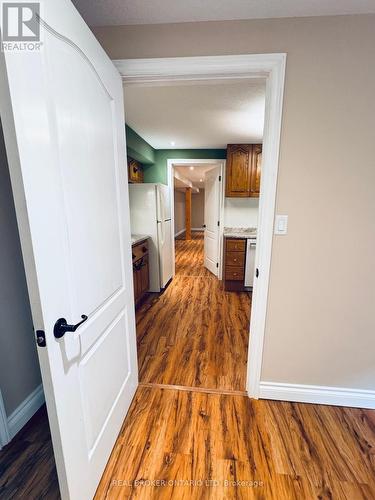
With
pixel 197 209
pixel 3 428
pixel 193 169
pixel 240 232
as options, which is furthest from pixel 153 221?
pixel 197 209

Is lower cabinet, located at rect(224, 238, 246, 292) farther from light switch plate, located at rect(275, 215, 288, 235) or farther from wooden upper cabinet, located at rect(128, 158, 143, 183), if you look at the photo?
light switch plate, located at rect(275, 215, 288, 235)

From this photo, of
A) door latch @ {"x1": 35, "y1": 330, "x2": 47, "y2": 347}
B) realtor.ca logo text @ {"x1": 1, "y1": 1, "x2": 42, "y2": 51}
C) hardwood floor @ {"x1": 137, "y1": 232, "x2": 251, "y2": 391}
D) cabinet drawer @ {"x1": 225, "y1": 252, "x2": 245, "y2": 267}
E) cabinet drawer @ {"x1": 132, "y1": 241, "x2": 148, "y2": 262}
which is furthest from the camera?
cabinet drawer @ {"x1": 225, "y1": 252, "x2": 245, "y2": 267}

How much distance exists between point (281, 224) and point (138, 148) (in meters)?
2.44

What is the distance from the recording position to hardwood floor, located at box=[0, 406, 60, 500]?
40.1 inches

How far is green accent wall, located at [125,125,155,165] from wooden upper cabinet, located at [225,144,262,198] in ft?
4.19

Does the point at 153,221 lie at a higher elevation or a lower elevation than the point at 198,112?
lower

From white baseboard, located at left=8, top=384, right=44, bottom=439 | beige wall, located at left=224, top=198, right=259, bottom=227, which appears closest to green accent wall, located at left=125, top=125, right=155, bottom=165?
beige wall, located at left=224, top=198, right=259, bottom=227

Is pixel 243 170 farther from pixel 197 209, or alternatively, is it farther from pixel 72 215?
pixel 197 209

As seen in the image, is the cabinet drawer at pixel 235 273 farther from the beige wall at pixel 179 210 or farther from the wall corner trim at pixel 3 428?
the beige wall at pixel 179 210

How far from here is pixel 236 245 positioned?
10.8 ft

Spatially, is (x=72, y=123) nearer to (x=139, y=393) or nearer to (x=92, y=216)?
(x=92, y=216)

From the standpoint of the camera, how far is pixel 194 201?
36.3 feet

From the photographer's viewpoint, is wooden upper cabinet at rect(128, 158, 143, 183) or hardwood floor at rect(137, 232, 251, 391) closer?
hardwood floor at rect(137, 232, 251, 391)

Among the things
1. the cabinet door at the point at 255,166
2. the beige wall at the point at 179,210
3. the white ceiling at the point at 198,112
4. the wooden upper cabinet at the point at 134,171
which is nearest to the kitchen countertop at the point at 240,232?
the cabinet door at the point at 255,166
